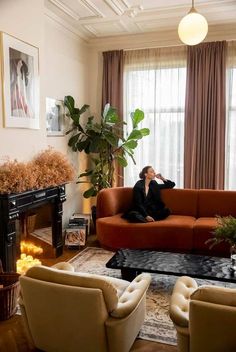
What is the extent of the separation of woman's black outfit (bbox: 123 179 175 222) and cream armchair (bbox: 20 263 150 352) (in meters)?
2.33

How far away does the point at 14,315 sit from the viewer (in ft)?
9.34

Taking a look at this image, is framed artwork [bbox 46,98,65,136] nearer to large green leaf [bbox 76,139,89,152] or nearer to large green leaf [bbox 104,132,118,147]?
large green leaf [bbox 76,139,89,152]

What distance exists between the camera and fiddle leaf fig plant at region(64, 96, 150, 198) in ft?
16.8

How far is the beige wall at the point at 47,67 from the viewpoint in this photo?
348cm

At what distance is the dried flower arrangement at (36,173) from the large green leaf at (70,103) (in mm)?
1117

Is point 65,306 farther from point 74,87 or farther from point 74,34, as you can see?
point 74,34

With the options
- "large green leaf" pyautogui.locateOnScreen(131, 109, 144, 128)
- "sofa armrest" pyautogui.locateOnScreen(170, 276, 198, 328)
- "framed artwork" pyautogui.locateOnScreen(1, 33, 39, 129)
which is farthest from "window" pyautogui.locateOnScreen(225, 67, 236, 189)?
"sofa armrest" pyautogui.locateOnScreen(170, 276, 198, 328)

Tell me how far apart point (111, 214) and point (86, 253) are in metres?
0.64

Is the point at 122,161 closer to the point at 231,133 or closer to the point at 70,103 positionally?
the point at 70,103

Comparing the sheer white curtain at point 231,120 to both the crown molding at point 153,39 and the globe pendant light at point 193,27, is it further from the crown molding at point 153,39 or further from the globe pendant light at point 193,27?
the globe pendant light at point 193,27

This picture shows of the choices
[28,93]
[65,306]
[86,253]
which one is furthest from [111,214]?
[65,306]

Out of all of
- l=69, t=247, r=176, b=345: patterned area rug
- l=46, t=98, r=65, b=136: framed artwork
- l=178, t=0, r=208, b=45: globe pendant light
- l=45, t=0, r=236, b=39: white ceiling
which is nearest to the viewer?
l=69, t=247, r=176, b=345: patterned area rug

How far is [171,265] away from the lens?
122 inches

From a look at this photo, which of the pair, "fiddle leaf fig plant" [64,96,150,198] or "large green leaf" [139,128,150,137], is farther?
→ "large green leaf" [139,128,150,137]
